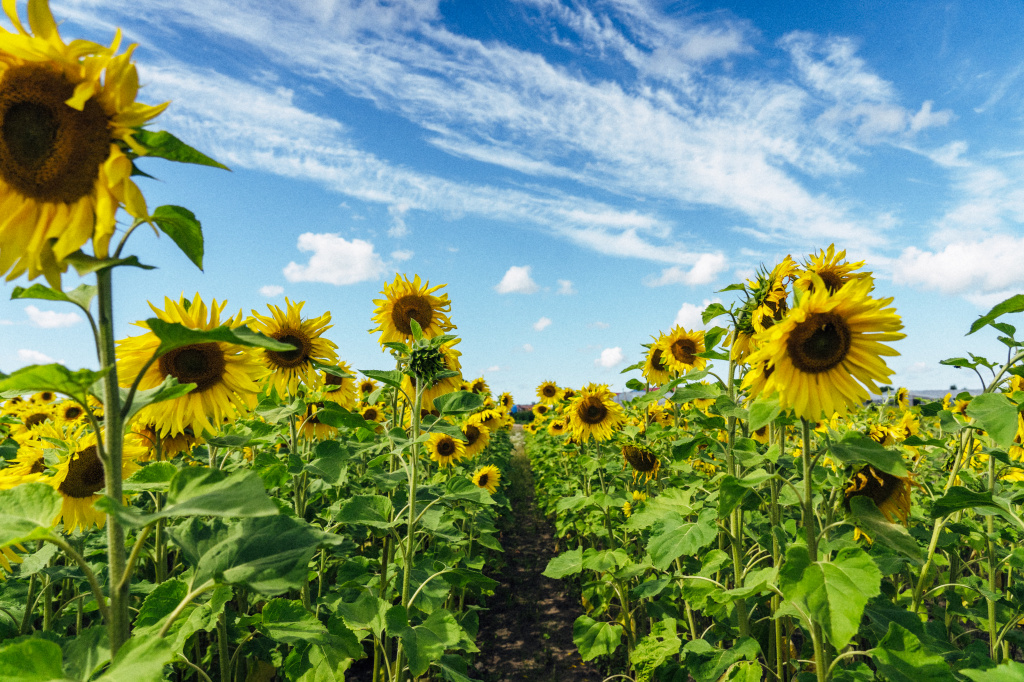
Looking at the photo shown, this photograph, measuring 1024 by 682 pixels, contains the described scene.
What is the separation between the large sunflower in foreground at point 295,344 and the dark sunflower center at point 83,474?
3.69 feet

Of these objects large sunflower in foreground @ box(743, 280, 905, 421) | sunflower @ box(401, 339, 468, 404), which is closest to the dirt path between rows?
sunflower @ box(401, 339, 468, 404)

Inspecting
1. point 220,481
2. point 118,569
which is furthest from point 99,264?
point 118,569

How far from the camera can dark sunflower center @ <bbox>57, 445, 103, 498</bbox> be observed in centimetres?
282

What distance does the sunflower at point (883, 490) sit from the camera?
9.05ft

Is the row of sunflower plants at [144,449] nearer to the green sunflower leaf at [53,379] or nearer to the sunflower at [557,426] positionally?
the green sunflower leaf at [53,379]

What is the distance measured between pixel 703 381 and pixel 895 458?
65.3 inches

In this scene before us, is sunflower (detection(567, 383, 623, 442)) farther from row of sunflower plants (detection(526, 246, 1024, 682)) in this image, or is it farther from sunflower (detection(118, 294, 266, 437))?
sunflower (detection(118, 294, 266, 437))

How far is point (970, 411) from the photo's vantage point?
2293 millimetres

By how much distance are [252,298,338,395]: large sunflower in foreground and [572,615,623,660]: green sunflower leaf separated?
288cm

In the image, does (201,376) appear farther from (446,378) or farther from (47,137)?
(446,378)

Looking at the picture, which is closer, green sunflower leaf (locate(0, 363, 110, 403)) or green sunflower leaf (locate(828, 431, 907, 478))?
green sunflower leaf (locate(0, 363, 110, 403))

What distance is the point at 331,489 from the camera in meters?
4.44

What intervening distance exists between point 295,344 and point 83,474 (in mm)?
1418

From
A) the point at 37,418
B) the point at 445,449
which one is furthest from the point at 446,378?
the point at 37,418
